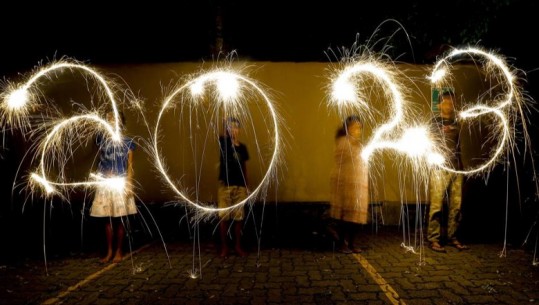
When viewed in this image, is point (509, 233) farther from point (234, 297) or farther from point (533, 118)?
point (234, 297)

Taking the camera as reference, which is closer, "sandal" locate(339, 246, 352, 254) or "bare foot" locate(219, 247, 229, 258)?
"bare foot" locate(219, 247, 229, 258)

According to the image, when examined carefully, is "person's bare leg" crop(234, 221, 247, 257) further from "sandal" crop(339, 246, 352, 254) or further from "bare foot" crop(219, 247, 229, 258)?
"sandal" crop(339, 246, 352, 254)

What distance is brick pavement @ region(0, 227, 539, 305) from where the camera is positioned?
3958 mm

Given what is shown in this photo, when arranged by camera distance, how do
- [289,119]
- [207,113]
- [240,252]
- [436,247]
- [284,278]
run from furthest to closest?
[289,119]
[207,113]
[436,247]
[240,252]
[284,278]

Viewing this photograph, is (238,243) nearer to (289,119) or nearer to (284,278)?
(284,278)

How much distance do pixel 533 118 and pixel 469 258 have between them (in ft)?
9.53

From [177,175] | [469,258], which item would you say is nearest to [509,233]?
[469,258]

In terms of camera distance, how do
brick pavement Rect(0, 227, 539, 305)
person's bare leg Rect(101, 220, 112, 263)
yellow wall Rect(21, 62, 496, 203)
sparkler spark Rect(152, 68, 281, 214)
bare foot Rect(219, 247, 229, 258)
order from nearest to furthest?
brick pavement Rect(0, 227, 539, 305)
person's bare leg Rect(101, 220, 112, 263)
bare foot Rect(219, 247, 229, 258)
sparkler spark Rect(152, 68, 281, 214)
yellow wall Rect(21, 62, 496, 203)

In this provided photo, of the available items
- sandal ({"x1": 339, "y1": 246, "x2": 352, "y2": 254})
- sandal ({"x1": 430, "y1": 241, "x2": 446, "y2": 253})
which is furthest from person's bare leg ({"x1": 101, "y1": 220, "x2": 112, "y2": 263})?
sandal ({"x1": 430, "y1": 241, "x2": 446, "y2": 253})

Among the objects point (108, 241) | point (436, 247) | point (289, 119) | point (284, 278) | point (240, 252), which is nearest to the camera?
point (284, 278)

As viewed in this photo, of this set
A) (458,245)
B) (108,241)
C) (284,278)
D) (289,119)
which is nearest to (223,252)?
(284,278)

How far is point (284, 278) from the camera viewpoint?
14.8 ft

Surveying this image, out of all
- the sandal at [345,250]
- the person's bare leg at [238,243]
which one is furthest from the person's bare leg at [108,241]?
the sandal at [345,250]

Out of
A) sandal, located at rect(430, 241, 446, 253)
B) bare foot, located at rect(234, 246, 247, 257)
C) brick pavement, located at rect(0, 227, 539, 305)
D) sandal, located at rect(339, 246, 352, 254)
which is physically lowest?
brick pavement, located at rect(0, 227, 539, 305)
